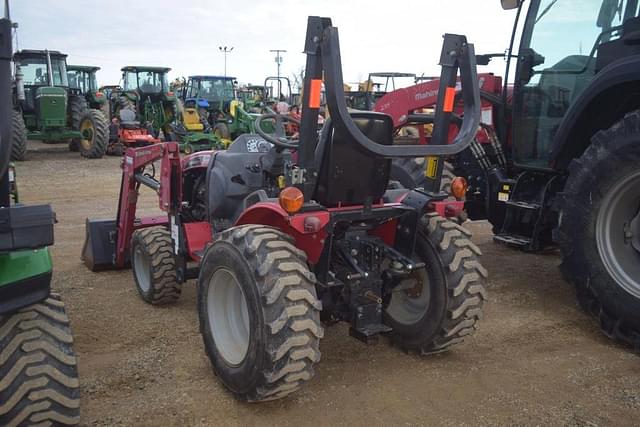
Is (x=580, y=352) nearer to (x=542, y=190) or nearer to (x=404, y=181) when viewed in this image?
(x=542, y=190)

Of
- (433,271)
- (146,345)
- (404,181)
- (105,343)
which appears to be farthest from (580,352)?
(105,343)

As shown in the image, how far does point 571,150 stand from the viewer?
4836 millimetres

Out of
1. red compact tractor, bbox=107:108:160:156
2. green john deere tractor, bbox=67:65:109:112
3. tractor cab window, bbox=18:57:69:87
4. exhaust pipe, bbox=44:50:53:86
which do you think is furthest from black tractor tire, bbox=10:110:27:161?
green john deere tractor, bbox=67:65:109:112

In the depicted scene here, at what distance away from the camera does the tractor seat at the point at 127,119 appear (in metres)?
16.6

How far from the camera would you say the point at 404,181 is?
208 inches

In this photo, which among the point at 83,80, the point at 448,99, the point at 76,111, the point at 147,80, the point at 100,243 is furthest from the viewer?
the point at 83,80

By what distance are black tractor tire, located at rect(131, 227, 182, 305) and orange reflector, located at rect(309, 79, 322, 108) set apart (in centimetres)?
218

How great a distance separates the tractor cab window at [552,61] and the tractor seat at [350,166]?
2.43 m

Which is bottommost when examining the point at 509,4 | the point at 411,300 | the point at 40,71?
the point at 411,300

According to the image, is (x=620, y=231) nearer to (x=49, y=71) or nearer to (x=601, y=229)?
(x=601, y=229)

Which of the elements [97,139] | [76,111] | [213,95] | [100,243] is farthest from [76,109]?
[100,243]

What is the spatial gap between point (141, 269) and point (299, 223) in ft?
7.70

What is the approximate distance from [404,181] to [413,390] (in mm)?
2304

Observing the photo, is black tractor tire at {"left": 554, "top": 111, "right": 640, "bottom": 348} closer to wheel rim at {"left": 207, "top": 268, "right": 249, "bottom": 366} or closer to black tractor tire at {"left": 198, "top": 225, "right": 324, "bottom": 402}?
black tractor tire at {"left": 198, "top": 225, "right": 324, "bottom": 402}
